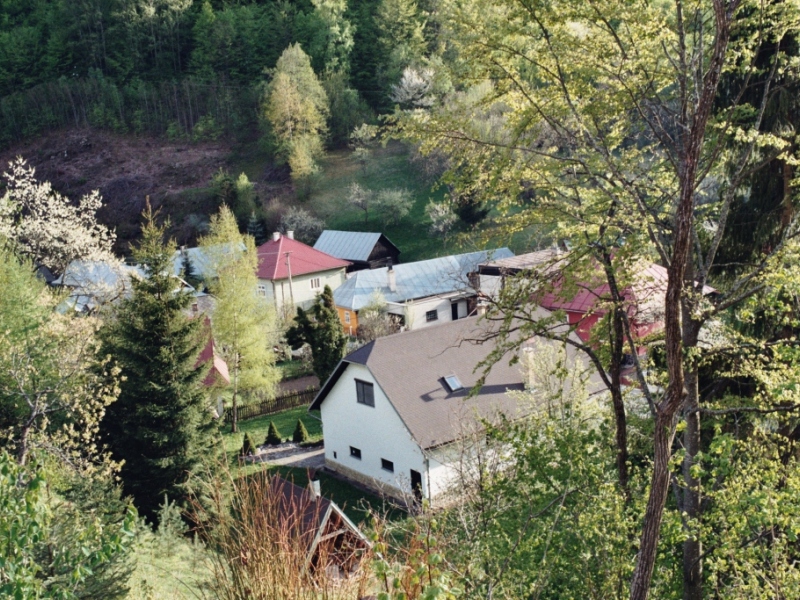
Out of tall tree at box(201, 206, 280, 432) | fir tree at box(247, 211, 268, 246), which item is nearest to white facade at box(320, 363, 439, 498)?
tall tree at box(201, 206, 280, 432)

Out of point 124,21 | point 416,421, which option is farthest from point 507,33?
point 124,21

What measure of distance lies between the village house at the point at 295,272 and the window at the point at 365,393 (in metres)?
14.8

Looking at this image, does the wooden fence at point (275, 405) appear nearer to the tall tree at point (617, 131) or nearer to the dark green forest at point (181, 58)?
the tall tree at point (617, 131)

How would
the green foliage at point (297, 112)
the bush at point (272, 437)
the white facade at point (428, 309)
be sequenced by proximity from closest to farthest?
the bush at point (272, 437)
the white facade at point (428, 309)
the green foliage at point (297, 112)

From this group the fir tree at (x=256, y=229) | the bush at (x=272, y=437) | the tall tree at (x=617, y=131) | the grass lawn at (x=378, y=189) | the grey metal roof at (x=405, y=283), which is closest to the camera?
the tall tree at (x=617, y=131)

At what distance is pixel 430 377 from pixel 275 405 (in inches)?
373

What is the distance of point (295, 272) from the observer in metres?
34.4

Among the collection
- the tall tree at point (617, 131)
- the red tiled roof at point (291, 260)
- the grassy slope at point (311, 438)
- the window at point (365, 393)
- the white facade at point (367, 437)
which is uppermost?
the tall tree at point (617, 131)

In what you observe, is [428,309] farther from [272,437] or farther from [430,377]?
[430,377]

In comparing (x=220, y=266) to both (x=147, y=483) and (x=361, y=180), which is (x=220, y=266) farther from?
(x=361, y=180)

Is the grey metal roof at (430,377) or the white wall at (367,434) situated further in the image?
the white wall at (367,434)

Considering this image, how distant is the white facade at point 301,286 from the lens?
→ 33.5 metres

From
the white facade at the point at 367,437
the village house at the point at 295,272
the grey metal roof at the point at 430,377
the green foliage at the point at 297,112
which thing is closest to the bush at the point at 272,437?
the white facade at the point at 367,437

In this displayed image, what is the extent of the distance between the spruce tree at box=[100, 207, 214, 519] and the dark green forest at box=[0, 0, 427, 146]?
4097 centimetres
